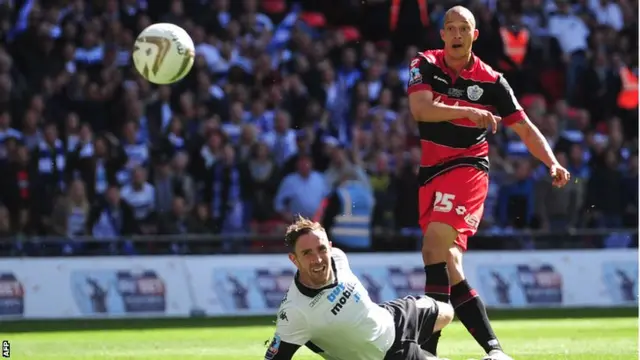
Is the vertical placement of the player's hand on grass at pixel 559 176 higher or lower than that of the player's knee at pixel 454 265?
higher

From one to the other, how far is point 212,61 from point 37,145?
3.43m

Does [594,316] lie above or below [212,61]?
below

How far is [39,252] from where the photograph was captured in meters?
17.1

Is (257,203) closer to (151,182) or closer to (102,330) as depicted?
(151,182)

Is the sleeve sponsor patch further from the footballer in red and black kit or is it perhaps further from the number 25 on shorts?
the number 25 on shorts

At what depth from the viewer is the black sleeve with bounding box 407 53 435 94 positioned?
9133mm

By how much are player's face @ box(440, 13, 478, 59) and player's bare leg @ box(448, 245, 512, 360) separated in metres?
1.42

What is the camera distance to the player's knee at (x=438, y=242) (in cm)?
912

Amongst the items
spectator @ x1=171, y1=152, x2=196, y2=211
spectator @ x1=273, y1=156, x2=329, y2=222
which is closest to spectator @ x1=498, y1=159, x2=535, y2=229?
spectator @ x1=273, y1=156, x2=329, y2=222

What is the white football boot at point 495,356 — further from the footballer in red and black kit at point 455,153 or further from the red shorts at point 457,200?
the red shorts at point 457,200

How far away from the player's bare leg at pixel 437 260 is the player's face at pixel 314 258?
162 centimetres

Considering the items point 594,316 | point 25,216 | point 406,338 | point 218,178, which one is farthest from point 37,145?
point 406,338

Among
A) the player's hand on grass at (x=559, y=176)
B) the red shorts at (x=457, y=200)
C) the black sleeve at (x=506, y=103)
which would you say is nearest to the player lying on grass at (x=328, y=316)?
the red shorts at (x=457, y=200)

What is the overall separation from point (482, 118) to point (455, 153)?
745mm
